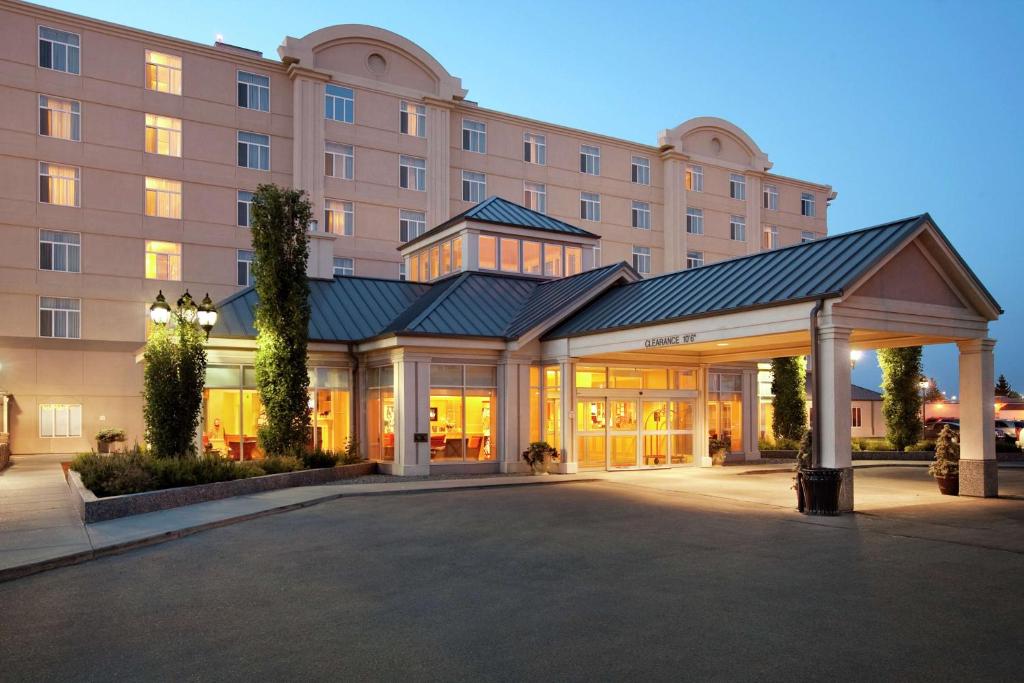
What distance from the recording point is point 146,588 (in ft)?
31.1

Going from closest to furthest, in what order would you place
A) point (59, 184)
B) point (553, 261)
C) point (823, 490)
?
point (823, 490), point (553, 261), point (59, 184)

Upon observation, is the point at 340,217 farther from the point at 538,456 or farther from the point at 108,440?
the point at 538,456

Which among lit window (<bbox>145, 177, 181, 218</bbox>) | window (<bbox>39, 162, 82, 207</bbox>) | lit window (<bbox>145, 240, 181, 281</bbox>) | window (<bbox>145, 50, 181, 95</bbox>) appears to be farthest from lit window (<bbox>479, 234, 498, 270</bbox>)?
window (<bbox>39, 162, 82, 207</bbox>)

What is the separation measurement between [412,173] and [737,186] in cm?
2550

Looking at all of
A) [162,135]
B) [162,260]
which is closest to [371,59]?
[162,135]

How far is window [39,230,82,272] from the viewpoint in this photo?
33844mm

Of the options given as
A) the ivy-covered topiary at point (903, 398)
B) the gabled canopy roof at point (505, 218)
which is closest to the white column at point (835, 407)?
the gabled canopy roof at point (505, 218)

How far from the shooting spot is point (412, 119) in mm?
42469

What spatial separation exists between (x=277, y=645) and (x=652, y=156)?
48.2 metres

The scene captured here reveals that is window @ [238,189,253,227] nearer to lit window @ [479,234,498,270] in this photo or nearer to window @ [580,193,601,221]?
lit window @ [479,234,498,270]

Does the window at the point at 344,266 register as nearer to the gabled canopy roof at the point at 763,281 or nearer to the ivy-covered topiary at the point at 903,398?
the gabled canopy roof at the point at 763,281

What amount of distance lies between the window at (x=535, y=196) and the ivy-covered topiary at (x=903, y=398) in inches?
825

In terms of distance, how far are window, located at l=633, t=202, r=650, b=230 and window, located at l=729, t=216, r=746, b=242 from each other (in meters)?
7.70

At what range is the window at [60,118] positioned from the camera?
33991 millimetres
